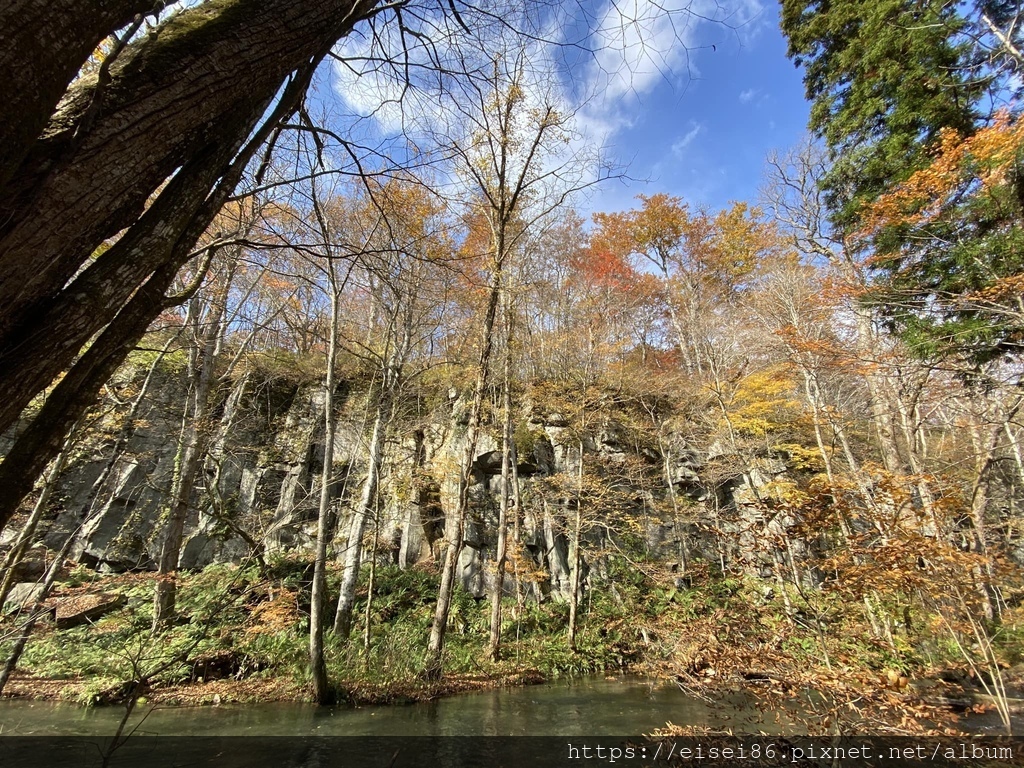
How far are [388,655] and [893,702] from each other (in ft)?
25.5

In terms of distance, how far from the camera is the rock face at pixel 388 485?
12.1 meters

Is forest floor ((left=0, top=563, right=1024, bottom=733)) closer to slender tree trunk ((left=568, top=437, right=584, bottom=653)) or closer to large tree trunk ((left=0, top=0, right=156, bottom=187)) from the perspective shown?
slender tree trunk ((left=568, top=437, right=584, bottom=653))

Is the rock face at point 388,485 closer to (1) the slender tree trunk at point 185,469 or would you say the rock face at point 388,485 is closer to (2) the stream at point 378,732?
(1) the slender tree trunk at point 185,469

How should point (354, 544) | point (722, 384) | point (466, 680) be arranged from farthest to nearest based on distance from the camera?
point (722, 384), point (354, 544), point (466, 680)

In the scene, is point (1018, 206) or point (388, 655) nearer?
point (1018, 206)

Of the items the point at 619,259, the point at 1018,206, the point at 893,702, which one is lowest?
the point at 893,702

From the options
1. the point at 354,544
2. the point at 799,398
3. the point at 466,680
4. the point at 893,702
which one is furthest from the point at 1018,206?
the point at 354,544

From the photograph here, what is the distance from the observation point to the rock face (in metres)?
12.1

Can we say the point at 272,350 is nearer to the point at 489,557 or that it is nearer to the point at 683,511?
the point at 489,557

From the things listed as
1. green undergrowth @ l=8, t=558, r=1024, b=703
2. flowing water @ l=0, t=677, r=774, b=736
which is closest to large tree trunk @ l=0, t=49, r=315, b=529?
green undergrowth @ l=8, t=558, r=1024, b=703

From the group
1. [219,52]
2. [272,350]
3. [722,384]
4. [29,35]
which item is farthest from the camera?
[272,350]

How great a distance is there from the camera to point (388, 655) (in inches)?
333

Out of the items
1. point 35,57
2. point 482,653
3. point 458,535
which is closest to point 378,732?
point 458,535

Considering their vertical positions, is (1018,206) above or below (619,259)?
below
